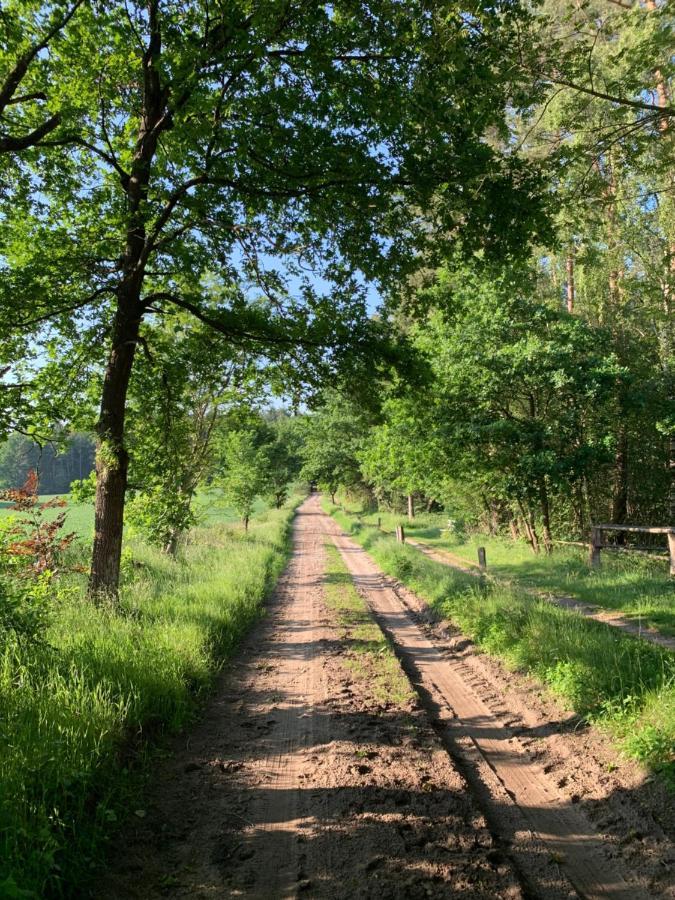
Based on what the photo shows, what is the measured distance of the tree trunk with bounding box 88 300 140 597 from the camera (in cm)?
743

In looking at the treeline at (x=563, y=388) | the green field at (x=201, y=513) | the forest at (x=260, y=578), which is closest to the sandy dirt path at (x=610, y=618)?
the forest at (x=260, y=578)

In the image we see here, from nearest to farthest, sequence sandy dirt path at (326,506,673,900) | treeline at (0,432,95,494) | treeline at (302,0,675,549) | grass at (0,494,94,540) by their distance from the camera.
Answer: sandy dirt path at (326,506,673,900)
grass at (0,494,94,540)
treeline at (302,0,675,549)
treeline at (0,432,95,494)

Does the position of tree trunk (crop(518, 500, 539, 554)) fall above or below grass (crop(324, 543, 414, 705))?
above

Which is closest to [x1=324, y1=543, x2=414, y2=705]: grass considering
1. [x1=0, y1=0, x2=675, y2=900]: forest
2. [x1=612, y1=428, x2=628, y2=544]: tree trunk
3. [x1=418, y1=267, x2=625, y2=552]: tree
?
[x1=0, y1=0, x2=675, y2=900]: forest

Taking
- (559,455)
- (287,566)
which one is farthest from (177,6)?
(287,566)

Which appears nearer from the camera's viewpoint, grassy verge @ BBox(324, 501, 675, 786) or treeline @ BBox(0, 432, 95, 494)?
grassy verge @ BBox(324, 501, 675, 786)

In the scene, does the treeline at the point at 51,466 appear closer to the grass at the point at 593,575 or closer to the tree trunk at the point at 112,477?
the grass at the point at 593,575

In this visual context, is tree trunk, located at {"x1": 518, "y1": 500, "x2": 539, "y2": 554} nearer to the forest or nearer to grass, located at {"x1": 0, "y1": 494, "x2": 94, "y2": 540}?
the forest

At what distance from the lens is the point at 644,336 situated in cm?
1617

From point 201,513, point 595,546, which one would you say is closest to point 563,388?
point 595,546

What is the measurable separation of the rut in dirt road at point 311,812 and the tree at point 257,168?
4.04 m

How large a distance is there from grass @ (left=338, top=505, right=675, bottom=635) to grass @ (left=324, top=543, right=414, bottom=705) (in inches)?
158

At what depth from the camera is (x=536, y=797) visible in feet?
12.6

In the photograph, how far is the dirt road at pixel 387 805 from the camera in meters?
2.90
